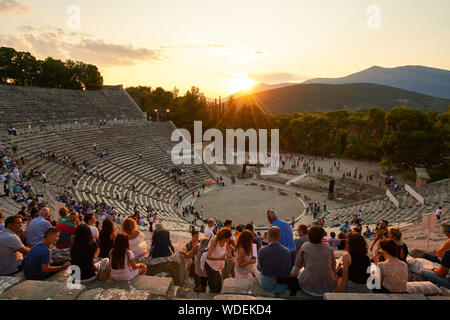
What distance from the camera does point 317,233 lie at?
3834mm

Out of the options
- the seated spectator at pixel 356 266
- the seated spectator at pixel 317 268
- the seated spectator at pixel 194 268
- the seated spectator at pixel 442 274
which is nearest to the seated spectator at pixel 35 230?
the seated spectator at pixel 194 268

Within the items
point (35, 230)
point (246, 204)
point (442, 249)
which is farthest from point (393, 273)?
point (246, 204)

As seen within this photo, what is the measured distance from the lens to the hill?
117 meters

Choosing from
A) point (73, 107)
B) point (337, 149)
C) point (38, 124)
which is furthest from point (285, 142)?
point (38, 124)

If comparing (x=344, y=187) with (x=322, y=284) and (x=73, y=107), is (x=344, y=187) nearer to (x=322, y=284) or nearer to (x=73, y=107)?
(x=322, y=284)

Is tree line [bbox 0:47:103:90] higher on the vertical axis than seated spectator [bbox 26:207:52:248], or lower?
higher

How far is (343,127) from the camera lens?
51781mm

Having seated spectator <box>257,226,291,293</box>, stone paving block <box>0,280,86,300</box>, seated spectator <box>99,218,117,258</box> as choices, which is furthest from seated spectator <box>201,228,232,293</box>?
stone paving block <box>0,280,86,300</box>

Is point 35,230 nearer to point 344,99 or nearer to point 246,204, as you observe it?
point 246,204

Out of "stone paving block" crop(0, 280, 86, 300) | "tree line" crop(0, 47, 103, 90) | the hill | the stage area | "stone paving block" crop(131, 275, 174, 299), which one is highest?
the hill

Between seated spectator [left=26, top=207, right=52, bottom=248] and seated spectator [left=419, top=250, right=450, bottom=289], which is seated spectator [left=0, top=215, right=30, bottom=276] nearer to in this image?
seated spectator [left=26, top=207, right=52, bottom=248]

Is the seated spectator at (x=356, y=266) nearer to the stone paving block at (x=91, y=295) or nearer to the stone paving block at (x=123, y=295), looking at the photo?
the stone paving block at (x=123, y=295)

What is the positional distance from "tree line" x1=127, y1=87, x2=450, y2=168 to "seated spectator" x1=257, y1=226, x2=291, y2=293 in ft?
120

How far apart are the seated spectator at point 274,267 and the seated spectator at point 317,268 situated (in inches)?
8.5
